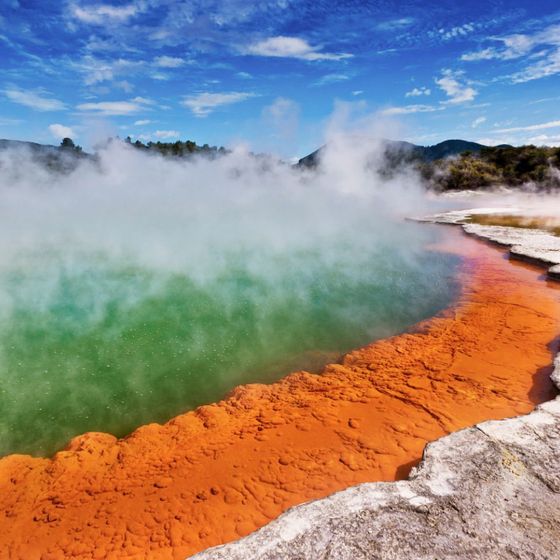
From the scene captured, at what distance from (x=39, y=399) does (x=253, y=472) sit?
2.82m

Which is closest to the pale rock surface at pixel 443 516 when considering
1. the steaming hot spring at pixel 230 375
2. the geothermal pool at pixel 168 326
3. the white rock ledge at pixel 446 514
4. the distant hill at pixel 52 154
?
the white rock ledge at pixel 446 514

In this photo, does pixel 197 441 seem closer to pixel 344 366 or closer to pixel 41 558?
pixel 41 558

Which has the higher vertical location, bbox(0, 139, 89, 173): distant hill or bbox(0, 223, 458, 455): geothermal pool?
bbox(0, 139, 89, 173): distant hill

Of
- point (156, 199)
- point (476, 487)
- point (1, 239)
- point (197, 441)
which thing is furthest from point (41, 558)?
point (156, 199)

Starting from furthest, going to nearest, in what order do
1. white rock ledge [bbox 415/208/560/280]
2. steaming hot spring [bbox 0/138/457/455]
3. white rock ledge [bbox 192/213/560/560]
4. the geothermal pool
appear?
1. white rock ledge [bbox 415/208/560/280]
2. steaming hot spring [bbox 0/138/457/455]
3. the geothermal pool
4. white rock ledge [bbox 192/213/560/560]

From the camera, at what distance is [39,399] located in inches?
172

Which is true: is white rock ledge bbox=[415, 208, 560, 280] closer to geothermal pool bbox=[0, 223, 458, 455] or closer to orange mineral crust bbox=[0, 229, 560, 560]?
geothermal pool bbox=[0, 223, 458, 455]

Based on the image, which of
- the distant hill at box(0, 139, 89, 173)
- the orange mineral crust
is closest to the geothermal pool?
the orange mineral crust

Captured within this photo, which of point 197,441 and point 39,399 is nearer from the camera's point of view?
point 197,441

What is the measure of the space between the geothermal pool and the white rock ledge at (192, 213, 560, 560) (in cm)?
234

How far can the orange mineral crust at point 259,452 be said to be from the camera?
9.15ft

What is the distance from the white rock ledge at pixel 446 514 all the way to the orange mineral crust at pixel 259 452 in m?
0.52

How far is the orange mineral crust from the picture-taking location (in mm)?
2789

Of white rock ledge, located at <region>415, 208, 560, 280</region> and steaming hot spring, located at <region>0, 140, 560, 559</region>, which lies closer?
steaming hot spring, located at <region>0, 140, 560, 559</region>
